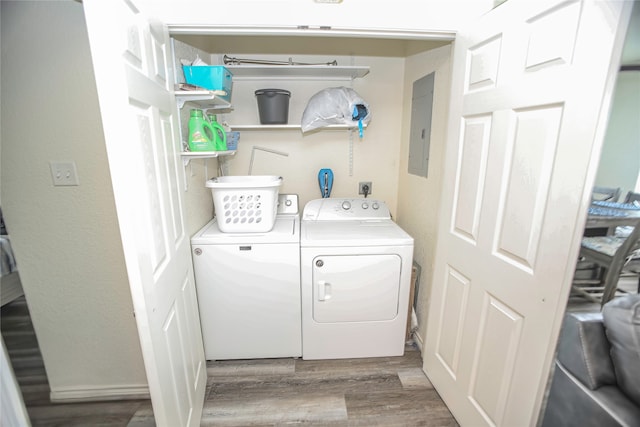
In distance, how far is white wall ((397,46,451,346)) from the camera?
170cm

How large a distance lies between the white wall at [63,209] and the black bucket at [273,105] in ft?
3.28

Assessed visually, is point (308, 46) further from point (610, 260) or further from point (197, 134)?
point (610, 260)

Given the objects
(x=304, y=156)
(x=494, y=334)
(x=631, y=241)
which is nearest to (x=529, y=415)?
(x=494, y=334)

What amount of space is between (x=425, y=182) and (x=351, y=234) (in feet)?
2.10

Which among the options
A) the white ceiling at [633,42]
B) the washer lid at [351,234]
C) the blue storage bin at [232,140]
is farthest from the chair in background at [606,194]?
the blue storage bin at [232,140]

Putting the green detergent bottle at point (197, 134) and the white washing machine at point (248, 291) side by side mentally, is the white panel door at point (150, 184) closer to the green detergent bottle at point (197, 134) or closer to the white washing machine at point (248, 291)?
the green detergent bottle at point (197, 134)

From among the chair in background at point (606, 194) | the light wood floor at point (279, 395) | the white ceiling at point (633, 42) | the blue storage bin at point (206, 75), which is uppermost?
the blue storage bin at point (206, 75)

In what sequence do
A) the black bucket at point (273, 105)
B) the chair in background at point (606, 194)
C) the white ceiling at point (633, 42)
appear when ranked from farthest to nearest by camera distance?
the black bucket at point (273, 105) < the chair in background at point (606, 194) < the white ceiling at point (633, 42)

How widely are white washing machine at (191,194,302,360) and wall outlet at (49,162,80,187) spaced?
63cm

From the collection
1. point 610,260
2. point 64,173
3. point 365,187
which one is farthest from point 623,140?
point 64,173

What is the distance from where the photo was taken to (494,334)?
1.22m

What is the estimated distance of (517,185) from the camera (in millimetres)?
1062

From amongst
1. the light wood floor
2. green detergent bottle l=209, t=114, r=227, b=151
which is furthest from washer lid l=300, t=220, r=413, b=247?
the light wood floor

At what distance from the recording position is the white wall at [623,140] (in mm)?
859
